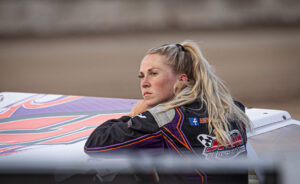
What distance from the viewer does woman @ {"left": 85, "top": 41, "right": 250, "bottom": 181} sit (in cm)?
131

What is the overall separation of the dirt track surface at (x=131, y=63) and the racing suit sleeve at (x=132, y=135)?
154 inches

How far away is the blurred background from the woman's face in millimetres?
3694

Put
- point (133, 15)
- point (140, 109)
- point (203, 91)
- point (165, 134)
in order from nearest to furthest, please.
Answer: point (165, 134)
point (203, 91)
point (140, 109)
point (133, 15)

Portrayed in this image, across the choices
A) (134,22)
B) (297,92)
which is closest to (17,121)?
(297,92)

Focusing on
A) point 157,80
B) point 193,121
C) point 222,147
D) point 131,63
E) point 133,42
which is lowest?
point 131,63

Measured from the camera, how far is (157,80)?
152 centimetres

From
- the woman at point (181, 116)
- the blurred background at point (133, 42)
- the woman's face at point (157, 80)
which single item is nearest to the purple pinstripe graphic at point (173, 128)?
the woman at point (181, 116)

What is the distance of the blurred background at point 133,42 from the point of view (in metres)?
7.00

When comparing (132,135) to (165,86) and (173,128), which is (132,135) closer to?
(173,128)

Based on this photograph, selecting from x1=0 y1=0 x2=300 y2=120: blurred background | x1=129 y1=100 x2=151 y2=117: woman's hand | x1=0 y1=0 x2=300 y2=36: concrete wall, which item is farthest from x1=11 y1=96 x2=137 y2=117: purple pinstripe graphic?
x1=0 y1=0 x2=300 y2=36: concrete wall

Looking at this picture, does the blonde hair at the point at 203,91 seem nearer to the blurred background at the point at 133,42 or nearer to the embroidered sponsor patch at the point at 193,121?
the embroidered sponsor patch at the point at 193,121

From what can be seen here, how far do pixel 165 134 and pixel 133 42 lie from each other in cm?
1136

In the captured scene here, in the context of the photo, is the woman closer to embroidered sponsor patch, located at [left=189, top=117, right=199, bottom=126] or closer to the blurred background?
embroidered sponsor patch, located at [left=189, top=117, right=199, bottom=126]

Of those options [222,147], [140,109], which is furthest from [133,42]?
[222,147]
